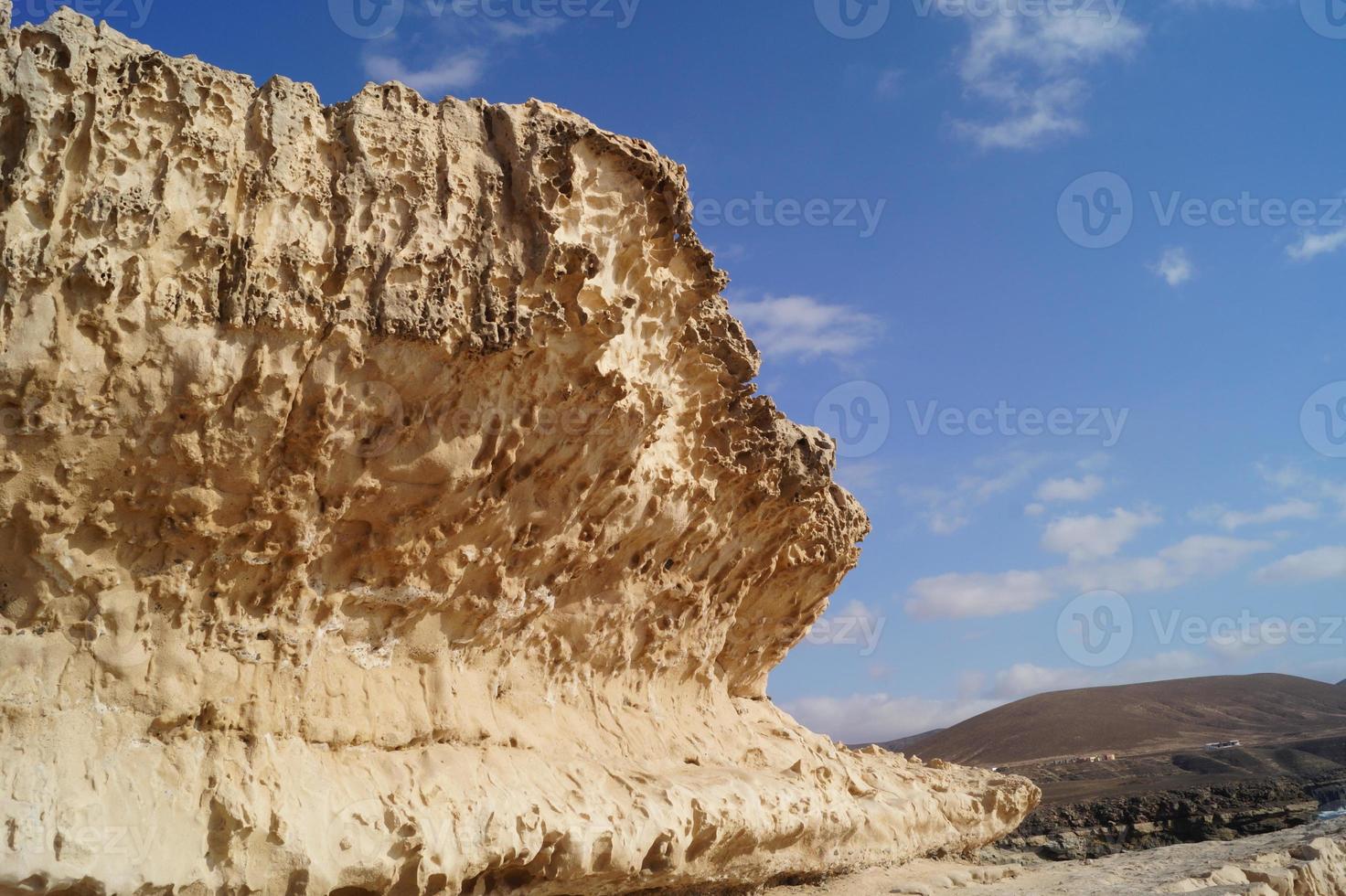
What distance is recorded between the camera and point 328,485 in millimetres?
5922

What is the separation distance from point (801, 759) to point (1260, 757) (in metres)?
28.2

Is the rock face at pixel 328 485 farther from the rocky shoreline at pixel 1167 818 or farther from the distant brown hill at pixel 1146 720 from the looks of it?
the distant brown hill at pixel 1146 720

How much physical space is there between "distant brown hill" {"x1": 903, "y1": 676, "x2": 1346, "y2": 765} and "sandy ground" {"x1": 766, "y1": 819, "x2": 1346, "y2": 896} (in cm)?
3093

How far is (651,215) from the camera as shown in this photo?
25.7 ft

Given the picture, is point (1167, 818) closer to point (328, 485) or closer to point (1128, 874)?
point (1128, 874)

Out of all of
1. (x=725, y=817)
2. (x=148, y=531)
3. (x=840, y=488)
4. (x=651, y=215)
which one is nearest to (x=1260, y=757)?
(x=840, y=488)

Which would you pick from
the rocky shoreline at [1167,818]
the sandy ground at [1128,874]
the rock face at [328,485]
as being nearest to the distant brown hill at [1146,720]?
the rocky shoreline at [1167,818]

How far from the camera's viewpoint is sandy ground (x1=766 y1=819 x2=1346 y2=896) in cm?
993

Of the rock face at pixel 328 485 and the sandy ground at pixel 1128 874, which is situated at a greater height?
the rock face at pixel 328 485

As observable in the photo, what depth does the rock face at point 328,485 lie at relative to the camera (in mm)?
4906

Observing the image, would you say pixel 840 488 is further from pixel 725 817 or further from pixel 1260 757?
pixel 1260 757

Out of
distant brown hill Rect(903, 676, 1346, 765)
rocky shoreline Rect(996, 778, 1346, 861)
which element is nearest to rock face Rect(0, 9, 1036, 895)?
rocky shoreline Rect(996, 778, 1346, 861)

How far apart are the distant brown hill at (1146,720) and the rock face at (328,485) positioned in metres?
40.0

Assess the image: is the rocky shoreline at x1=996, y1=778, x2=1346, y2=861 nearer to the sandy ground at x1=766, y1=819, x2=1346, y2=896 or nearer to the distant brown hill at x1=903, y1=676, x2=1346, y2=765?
the sandy ground at x1=766, y1=819, x2=1346, y2=896
